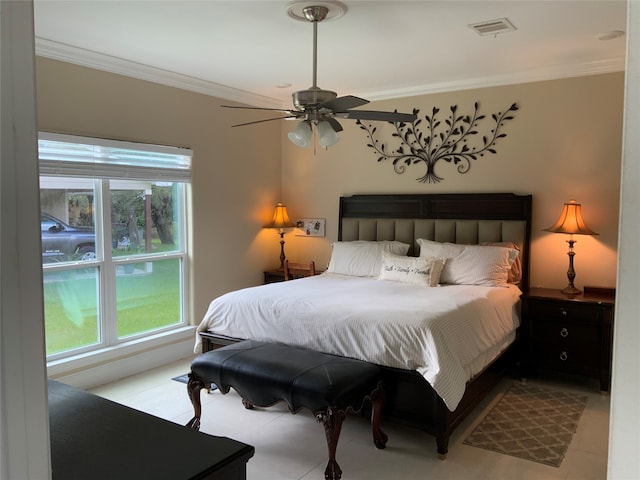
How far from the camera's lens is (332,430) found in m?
2.77

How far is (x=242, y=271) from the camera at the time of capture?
18.9 ft

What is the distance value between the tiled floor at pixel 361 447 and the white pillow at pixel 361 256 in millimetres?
1591

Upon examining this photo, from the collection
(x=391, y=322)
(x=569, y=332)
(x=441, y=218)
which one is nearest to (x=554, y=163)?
(x=441, y=218)

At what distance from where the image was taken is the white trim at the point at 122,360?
409 cm

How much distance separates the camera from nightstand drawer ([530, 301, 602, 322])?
4090mm

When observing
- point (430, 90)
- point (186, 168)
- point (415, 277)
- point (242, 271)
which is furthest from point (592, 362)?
point (186, 168)

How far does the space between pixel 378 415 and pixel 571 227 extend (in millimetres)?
2406

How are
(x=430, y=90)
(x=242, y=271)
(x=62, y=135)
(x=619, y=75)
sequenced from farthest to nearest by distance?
(x=242, y=271)
(x=430, y=90)
(x=619, y=75)
(x=62, y=135)

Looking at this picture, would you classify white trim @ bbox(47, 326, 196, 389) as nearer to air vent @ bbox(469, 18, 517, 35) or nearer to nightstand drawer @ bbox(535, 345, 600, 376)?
nightstand drawer @ bbox(535, 345, 600, 376)

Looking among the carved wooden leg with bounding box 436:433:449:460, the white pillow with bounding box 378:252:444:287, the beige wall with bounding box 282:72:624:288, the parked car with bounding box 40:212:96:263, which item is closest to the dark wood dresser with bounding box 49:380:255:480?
the carved wooden leg with bounding box 436:433:449:460

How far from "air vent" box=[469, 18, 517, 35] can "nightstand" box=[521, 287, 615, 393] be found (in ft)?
6.94

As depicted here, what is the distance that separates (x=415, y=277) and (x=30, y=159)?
4.03 m

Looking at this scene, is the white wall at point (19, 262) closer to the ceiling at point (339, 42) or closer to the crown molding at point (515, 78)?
the ceiling at point (339, 42)

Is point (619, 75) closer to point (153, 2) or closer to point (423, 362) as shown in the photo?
point (423, 362)
